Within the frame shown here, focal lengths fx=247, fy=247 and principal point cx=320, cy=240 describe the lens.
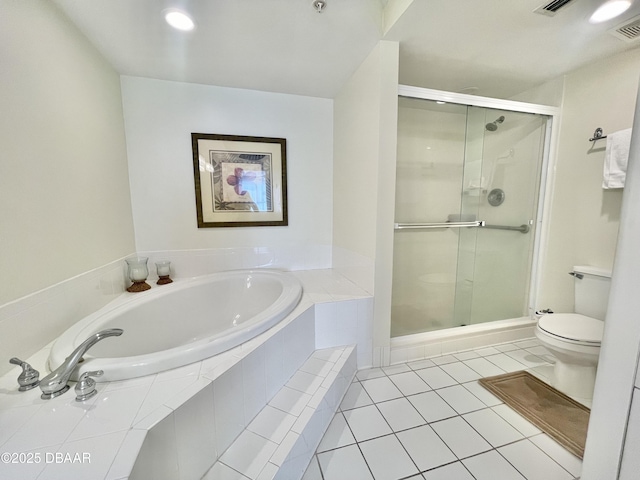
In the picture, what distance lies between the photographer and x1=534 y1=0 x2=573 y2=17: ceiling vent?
1.21m

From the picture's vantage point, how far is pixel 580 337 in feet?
4.59

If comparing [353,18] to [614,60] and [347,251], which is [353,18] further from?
[614,60]

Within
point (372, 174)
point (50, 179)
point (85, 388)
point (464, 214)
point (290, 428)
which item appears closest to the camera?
point (85, 388)

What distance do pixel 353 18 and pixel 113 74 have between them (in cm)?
169

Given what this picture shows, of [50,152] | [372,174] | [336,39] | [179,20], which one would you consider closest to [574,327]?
[372,174]

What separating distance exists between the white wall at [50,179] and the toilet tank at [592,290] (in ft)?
10.2

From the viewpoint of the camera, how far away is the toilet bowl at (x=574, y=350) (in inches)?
54.5

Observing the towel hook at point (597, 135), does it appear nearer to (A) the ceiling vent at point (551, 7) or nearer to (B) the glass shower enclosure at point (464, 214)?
(B) the glass shower enclosure at point (464, 214)

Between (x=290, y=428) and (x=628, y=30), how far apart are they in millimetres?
2739

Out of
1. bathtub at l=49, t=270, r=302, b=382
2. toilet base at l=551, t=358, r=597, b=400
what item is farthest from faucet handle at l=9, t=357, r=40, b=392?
toilet base at l=551, t=358, r=597, b=400

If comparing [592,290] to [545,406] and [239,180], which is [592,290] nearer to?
[545,406]

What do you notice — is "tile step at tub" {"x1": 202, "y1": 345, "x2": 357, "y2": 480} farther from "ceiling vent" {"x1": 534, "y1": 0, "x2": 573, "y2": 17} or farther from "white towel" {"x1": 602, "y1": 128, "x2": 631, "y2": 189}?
"ceiling vent" {"x1": 534, "y1": 0, "x2": 573, "y2": 17}

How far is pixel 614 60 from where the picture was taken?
1.65 metres

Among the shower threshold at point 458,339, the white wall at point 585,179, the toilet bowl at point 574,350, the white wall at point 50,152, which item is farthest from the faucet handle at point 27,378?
the white wall at point 585,179
